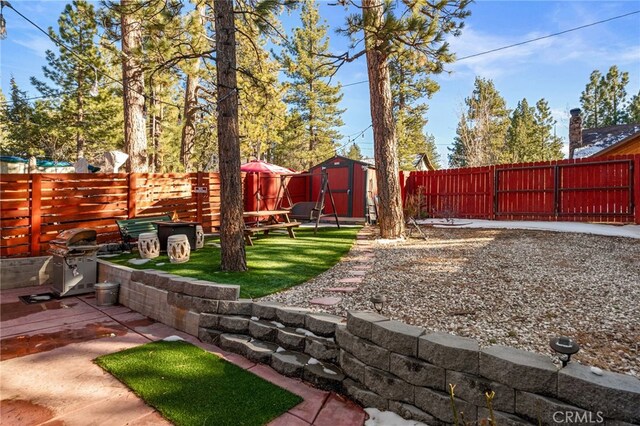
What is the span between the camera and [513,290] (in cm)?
316

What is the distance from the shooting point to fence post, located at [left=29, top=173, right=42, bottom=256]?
542 centimetres

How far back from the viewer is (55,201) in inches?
225

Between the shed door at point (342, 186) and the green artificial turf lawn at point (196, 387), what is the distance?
8305 mm

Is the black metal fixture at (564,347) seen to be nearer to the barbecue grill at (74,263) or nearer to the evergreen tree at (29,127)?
the barbecue grill at (74,263)

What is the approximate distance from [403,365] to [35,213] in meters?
6.39

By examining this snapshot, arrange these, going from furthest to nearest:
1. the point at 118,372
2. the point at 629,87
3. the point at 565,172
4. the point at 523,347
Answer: the point at 629,87, the point at 565,172, the point at 118,372, the point at 523,347

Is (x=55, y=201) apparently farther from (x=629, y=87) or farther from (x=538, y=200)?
(x=629, y=87)

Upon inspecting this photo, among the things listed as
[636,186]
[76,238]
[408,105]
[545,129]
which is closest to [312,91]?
[408,105]

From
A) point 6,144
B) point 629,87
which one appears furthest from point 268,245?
point 629,87

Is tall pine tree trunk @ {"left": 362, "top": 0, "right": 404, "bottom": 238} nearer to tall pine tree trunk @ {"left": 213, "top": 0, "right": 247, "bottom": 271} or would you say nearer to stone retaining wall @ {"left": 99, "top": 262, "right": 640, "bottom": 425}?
tall pine tree trunk @ {"left": 213, "top": 0, "right": 247, "bottom": 271}

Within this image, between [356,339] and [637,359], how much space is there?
5.26 ft

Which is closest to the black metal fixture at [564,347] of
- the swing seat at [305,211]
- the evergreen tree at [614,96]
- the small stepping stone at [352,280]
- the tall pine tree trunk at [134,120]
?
the small stepping stone at [352,280]

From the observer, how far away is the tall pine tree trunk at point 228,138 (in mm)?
4004

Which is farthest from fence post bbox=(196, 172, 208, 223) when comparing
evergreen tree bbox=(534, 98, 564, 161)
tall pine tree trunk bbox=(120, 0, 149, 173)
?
evergreen tree bbox=(534, 98, 564, 161)
